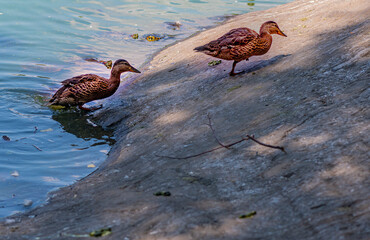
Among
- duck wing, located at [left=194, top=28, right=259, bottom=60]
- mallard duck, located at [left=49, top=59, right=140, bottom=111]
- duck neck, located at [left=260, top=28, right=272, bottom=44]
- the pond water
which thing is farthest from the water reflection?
duck neck, located at [left=260, top=28, right=272, bottom=44]

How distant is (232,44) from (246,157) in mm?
3120

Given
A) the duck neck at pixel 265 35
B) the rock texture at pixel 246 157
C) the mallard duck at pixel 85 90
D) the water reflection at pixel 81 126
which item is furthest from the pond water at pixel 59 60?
the duck neck at pixel 265 35

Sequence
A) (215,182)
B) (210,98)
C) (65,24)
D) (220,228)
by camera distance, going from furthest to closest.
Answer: (65,24)
(210,98)
(215,182)
(220,228)

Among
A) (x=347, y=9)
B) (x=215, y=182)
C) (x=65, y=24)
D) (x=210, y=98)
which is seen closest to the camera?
(x=215, y=182)

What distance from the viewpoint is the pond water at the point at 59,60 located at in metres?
6.43

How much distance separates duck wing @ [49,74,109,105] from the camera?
8438 mm

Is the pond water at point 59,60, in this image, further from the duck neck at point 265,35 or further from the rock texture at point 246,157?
the duck neck at point 265,35

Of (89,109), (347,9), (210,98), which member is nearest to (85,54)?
(89,109)

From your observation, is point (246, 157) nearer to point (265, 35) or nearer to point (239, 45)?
point (239, 45)

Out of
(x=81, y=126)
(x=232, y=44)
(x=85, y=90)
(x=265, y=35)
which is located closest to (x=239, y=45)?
(x=232, y=44)

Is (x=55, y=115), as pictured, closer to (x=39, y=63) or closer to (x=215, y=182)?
(x=39, y=63)

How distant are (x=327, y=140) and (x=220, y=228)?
181 centimetres

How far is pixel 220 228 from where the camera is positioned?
3570 millimetres

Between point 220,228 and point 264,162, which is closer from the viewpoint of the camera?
point 220,228
